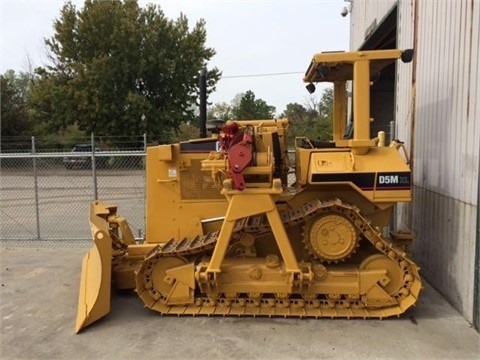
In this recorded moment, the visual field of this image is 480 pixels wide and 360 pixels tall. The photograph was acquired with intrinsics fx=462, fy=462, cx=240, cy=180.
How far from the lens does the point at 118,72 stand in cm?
2733

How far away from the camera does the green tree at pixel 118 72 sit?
88.7ft

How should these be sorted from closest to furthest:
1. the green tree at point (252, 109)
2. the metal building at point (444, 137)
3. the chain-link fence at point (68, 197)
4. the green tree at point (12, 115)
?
the metal building at point (444, 137), the chain-link fence at point (68, 197), the green tree at point (12, 115), the green tree at point (252, 109)

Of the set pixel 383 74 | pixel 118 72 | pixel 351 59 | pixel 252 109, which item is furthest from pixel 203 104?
pixel 252 109

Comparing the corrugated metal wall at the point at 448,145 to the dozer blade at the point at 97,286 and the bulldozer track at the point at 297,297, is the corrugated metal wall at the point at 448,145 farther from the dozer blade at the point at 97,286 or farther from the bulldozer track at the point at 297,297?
the dozer blade at the point at 97,286

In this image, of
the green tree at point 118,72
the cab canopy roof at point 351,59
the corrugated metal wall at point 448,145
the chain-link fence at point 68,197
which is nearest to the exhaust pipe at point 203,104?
the cab canopy roof at point 351,59

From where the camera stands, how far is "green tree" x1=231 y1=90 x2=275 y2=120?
46031 millimetres

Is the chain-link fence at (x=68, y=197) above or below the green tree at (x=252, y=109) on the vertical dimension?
below

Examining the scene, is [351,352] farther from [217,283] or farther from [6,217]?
[6,217]

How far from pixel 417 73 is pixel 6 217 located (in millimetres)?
10311

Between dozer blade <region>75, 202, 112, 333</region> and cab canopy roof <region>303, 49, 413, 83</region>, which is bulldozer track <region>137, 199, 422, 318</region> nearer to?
dozer blade <region>75, 202, 112, 333</region>

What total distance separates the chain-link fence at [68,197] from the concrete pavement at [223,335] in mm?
3912

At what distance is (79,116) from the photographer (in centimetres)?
2753

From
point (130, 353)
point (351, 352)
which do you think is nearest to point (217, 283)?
point (130, 353)

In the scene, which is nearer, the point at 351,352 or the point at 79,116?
the point at 351,352
